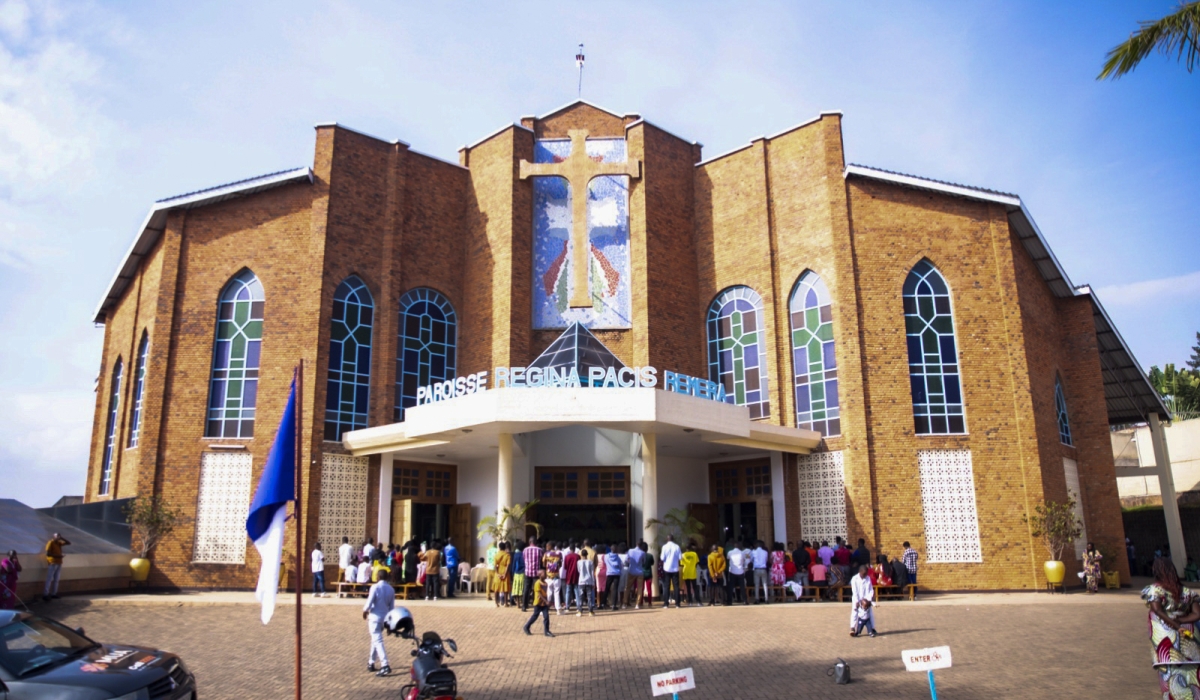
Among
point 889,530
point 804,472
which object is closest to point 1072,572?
point 889,530

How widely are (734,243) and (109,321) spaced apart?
21986 mm

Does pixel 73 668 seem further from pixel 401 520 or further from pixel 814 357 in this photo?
pixel 814 357

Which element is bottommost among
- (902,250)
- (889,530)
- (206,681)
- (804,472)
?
(206,681)

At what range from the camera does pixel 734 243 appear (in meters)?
25.4

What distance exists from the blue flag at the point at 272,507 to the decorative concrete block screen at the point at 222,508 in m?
15.3

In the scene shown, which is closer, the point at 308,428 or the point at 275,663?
the point at 275,663

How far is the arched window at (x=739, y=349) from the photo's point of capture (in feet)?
79.8

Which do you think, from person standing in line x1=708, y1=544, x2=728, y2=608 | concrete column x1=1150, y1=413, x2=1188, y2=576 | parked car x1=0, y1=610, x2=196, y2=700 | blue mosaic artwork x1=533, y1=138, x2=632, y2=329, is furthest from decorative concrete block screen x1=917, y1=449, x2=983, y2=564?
parked car x1=0, y1=610, x2=196, y2=700

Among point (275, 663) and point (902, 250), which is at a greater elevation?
point (902, 250)

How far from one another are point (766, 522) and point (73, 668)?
18.1m

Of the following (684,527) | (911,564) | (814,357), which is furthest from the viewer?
(814,357)

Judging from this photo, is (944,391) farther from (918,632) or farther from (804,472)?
(918,632)

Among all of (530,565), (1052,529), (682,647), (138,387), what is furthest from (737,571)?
(138,387)

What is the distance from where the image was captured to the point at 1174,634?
280 inches
